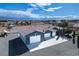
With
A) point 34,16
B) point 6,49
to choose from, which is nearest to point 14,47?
point 6,49

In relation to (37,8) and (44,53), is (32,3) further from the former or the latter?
(44,53)

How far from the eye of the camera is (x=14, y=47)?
4789mm

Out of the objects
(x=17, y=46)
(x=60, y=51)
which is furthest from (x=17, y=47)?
(x=60, y=51)

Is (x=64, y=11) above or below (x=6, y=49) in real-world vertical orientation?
above

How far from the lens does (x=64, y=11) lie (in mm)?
4754

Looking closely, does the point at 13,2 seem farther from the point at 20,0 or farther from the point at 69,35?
the point at 69,35

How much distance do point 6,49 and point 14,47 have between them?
0.28 ft

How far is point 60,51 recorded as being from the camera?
189 inches

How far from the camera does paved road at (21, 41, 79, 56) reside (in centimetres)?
479

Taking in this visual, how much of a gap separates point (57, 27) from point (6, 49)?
575mm

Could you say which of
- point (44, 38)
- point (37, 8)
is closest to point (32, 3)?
point (37, 8)

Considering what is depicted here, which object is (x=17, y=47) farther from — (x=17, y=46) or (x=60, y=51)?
(x=60, y=51)

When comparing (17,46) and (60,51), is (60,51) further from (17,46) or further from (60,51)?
(17,46)

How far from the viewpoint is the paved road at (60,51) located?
4785mm
